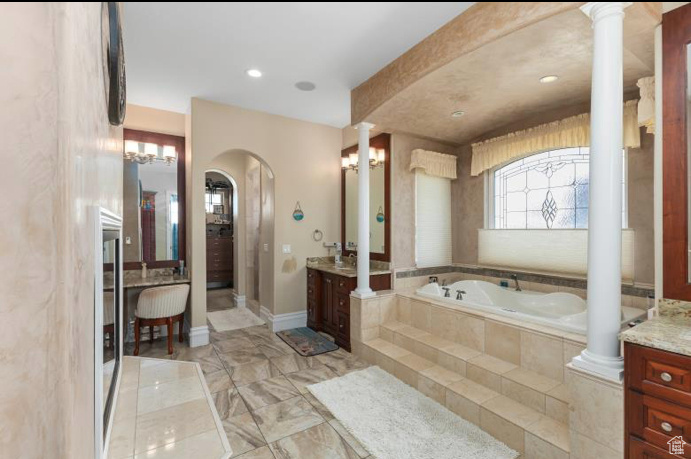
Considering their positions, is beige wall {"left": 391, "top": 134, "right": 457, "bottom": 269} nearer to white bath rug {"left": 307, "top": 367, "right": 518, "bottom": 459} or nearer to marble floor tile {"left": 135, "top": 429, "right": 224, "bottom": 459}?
white bath rug {"left": 307, "top": 367, "right": 518, "bottom": 459}

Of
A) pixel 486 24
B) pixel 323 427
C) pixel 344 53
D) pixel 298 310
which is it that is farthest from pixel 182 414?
pixel 298 310

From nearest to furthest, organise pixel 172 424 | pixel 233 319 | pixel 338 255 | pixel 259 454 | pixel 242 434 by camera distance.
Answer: pixel 172 424 → pixel 259 454 → pixel 242 434 → pixel 338 255 → pixel 233 319

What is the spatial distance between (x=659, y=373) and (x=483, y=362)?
3.81 ft

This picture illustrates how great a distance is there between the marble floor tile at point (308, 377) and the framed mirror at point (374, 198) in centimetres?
144

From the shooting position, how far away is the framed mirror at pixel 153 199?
11.6 feet

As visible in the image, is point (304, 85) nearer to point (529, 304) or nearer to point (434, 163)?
point (434, 163)

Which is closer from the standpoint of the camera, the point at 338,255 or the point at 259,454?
the point at 259,454

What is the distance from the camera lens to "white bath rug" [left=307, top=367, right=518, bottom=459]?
1.84 m

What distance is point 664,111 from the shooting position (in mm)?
1564

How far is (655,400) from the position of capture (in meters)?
1.33

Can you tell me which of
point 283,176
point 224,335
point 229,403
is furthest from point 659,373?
point 224,335

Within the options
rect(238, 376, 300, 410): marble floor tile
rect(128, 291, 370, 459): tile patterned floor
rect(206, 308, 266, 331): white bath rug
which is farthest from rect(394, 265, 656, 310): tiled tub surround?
rect(206, 308, 266, 331): white bath rug

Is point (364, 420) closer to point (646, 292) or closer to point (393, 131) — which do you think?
point (646, 292)

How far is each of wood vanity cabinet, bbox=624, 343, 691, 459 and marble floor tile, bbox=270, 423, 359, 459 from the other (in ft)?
4.52
